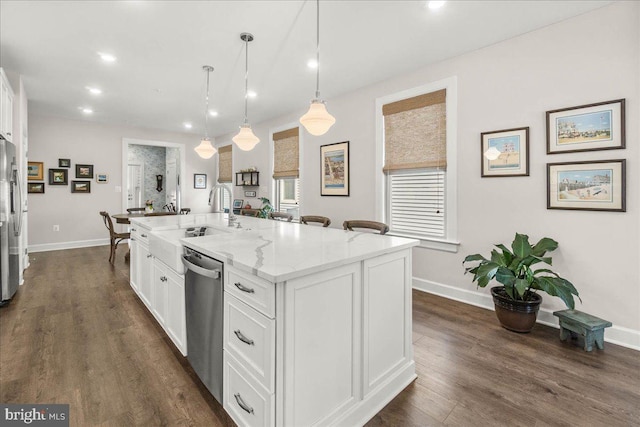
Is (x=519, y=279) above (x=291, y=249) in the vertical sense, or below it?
below

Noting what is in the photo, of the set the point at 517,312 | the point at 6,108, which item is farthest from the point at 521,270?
the point at 6,108

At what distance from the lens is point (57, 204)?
612 centimetres

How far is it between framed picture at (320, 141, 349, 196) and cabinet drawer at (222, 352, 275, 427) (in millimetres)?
3261

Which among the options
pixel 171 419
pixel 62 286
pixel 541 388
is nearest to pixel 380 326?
pixel 541 388

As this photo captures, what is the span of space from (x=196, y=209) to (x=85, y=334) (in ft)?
18.9

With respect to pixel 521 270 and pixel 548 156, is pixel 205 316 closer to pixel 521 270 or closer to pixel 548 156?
pixel 521 270

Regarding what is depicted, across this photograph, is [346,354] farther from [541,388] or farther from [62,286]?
[62,286]

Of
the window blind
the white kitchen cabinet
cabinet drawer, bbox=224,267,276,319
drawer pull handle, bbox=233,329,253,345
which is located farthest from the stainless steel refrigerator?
the window blind

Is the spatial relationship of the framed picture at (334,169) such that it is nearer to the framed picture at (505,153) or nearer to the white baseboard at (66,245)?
the framed picture at (505,153)

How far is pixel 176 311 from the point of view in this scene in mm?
2135

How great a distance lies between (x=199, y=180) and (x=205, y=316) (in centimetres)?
Answer: 689

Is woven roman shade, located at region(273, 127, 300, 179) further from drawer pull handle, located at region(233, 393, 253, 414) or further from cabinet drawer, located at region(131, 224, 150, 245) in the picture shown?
drawer pull handle, located at region(233, 393, 253, 414)

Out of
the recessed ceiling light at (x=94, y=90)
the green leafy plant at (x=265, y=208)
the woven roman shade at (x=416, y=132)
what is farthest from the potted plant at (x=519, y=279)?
the recessed ceiling light at (x=94, y=90)

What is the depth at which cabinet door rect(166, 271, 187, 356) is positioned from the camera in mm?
2027
